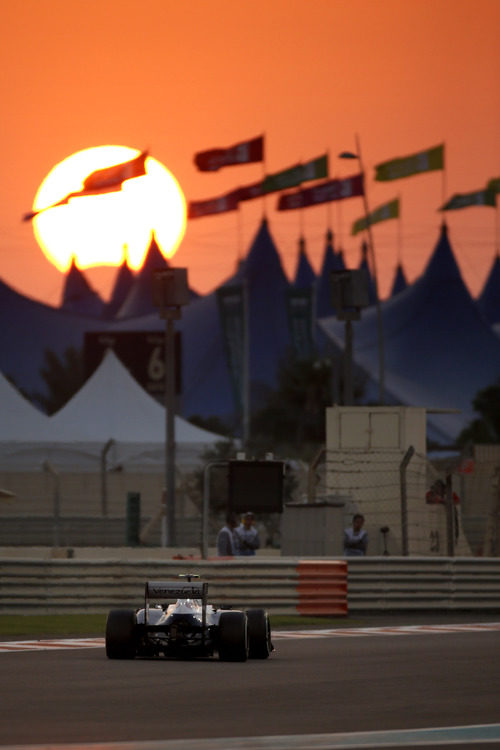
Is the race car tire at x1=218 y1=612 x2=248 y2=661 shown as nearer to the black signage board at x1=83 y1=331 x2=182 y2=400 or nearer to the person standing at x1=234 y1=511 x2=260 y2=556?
the person standing at x1=234 y1=511 x2=260 y2=556

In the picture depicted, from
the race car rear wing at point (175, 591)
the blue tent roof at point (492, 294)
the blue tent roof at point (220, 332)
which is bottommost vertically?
the race car rear wing at point (175, 591)

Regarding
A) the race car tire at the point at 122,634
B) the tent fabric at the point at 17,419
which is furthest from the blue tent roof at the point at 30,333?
the race car tire at the point at 122,634

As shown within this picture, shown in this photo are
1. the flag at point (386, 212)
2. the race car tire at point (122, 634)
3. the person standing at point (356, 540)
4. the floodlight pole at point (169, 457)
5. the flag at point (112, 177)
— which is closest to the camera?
the race car tire at point (122, 634)

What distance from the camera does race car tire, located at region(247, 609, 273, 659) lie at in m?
14.7

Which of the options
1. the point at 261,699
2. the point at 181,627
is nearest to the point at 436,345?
the point at 181,627

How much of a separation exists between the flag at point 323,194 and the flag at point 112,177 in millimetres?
24537

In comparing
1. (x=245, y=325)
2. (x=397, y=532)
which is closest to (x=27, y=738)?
(x=397, y=532)

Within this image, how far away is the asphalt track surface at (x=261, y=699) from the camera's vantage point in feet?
29.5

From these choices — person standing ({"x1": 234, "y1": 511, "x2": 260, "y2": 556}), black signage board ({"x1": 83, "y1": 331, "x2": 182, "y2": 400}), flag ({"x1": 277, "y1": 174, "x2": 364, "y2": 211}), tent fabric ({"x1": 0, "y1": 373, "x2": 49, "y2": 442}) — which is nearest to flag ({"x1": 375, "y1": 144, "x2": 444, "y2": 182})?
flag ({"x1": 277, "y1": 174, "x2": 364, "y2": 211})

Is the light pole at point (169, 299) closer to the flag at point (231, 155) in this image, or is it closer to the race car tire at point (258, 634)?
the race car tire at point (258, 634)

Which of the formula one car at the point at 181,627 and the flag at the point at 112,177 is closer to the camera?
the formula one car at the point at 181,627

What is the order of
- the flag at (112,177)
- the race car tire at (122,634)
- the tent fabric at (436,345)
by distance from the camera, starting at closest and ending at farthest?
1. the race car tire at (122,634)
2. the flag at (112,177)
3. the tent fabric at (436,345)

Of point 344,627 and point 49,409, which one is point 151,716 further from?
point 49,409

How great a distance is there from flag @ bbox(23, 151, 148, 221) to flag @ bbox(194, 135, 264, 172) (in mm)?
20625
